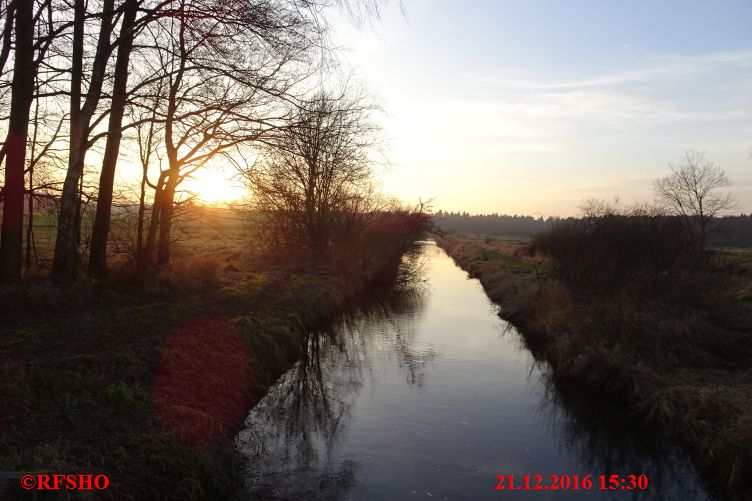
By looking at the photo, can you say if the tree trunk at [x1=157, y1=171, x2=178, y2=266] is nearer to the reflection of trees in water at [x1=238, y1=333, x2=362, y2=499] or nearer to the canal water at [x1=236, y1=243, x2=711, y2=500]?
the canal water at [x1=236, y1=243, x2=711, y2=500]

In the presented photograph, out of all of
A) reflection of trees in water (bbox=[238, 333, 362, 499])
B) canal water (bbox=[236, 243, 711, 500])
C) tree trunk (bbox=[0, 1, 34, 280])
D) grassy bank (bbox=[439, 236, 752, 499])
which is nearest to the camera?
reflection of trees in water (bbox=[238, 333, 362, 499])

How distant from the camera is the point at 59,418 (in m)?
5.93

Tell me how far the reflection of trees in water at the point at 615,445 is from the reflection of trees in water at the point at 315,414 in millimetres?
3236

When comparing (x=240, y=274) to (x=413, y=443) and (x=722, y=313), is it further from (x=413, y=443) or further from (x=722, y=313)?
(x=722, y=313)

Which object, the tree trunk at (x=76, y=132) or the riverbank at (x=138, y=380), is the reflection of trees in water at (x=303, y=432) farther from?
the tree trunk at (x=76, y=132)

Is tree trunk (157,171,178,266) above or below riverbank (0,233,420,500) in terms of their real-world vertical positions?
above

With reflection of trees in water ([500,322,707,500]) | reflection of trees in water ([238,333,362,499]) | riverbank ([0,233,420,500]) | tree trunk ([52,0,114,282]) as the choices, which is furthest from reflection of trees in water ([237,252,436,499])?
tree trunk ([52,0,114,282])

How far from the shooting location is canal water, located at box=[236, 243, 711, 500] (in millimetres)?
6984

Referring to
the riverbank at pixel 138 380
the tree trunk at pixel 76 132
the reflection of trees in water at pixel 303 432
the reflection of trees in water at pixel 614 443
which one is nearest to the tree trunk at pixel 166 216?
the riverbank at pixel 138 380

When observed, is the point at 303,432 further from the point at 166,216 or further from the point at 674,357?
the point at 166,216

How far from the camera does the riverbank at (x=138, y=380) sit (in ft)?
17.9

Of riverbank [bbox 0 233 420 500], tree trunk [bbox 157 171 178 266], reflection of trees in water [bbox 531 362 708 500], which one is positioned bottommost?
reflection of trees in water [bbox 531 362 708 500]

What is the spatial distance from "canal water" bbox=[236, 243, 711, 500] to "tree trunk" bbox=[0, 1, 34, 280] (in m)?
6.11

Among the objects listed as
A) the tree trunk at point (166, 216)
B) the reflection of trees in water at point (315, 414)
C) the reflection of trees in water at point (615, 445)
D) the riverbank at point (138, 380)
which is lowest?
the reflection of trees in water at point (315, 414)
